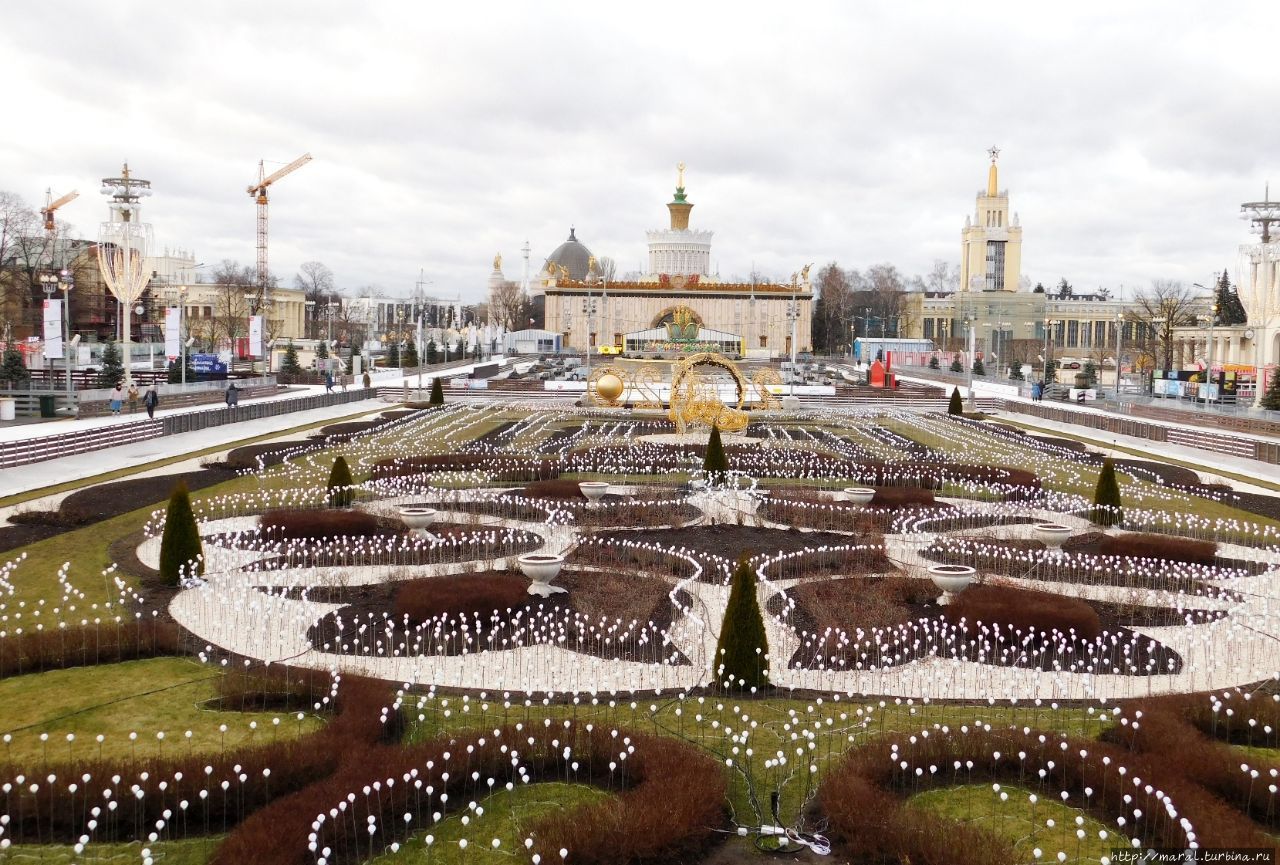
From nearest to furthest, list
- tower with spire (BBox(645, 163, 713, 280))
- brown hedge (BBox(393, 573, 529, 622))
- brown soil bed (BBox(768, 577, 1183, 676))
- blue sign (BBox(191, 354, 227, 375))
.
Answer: brown soil bed (BBox(768, 577, 1183, 676)) < brown hedge (BBox(393, 573, 529, 622)) < blue sign (BBox(191, 354, 227, 375)) < tower with spire (BBox(645, 163, 713, 280))

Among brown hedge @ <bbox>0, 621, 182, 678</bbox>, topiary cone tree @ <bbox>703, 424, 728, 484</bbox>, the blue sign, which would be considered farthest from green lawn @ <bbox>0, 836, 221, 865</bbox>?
the blue sign

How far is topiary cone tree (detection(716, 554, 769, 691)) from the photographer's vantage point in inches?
475

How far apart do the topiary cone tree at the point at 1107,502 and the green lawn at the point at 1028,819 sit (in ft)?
46.0

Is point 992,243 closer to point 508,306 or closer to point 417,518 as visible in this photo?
point 508,306

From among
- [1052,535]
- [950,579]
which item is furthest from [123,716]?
[1052,535]

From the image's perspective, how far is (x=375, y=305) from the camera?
190m

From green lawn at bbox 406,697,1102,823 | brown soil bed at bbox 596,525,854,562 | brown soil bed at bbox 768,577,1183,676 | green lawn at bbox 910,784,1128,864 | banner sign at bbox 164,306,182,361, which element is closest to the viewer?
green lawn at bbox 910,784,1128,864

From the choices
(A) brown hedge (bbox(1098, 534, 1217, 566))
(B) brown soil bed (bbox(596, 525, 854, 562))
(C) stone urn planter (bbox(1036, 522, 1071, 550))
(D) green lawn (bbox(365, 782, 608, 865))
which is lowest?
(D) green lawn (bbox(365, 782, 608, 865))

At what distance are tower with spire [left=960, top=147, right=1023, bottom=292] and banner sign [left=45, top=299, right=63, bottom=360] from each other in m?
116

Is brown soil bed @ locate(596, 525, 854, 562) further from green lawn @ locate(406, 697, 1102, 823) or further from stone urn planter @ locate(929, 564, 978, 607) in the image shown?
green lawn @ locate(406, 697, 1102, 823)

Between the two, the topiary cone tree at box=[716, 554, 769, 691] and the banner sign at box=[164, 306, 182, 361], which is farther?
the banner sign at box=[164, 306, 182, 361]

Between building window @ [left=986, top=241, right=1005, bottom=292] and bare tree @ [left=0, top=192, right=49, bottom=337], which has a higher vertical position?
building window @ [left=986, top=241, right=1005, bottom=292]

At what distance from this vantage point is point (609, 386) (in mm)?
47062

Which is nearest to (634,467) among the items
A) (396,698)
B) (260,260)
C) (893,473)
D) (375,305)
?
(893,473)
